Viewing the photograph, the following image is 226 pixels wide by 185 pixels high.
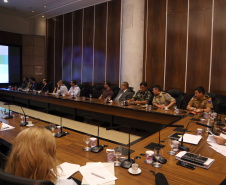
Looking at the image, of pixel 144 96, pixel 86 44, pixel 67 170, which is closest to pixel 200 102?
pixel 144 96

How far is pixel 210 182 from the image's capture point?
1271 mm

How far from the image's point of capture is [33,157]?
86 centimetres

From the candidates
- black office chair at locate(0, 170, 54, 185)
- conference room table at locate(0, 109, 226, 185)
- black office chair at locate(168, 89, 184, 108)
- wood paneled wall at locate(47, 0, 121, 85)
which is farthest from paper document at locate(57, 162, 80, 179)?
wood paneled wall at locate(47, 0, 121, 85)

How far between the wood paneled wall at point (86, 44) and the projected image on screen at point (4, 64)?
1.91 m

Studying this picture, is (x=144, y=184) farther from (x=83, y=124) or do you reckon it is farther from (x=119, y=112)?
(x=83, y=124)

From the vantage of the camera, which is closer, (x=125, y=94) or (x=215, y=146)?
(x=215, y=146)

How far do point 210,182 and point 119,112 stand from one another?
2923 mm

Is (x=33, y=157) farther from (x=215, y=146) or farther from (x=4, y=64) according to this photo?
(x=4, y=64)

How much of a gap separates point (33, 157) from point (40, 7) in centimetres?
871

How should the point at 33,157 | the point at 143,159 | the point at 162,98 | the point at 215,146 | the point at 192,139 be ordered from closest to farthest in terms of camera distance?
the point at 33,157 < the point at 143,159 < the point at 215,146 < the point at 192,139 < the point at 162,98

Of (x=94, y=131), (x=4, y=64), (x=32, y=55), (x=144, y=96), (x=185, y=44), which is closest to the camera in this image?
(x=94, y=131)

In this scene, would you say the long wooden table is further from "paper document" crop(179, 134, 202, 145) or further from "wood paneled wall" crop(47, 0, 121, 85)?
"wood paneled wall" crop(47, 0, 121, 85)

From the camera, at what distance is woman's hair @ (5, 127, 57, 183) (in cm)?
86

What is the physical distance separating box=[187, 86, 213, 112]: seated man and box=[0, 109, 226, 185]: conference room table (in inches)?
60.6
